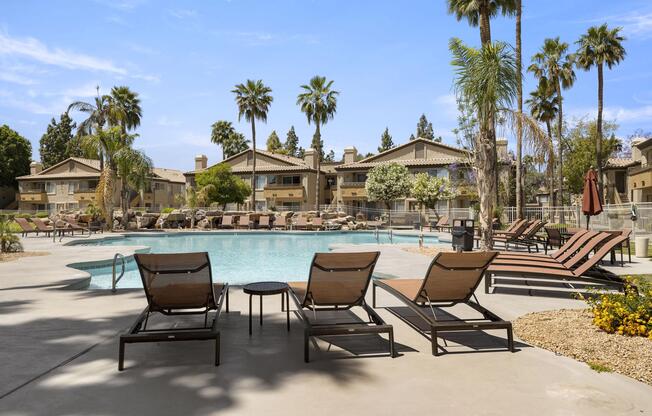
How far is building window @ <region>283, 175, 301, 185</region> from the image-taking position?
4728 cm

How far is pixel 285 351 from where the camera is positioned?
4164 mm

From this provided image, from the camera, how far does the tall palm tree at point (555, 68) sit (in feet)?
109

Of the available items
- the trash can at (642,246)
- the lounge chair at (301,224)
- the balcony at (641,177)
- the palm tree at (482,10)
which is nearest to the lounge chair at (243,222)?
the lounge chair at (301,224)

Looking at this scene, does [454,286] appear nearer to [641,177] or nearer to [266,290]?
[266,290]

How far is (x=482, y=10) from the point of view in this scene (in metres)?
14.3

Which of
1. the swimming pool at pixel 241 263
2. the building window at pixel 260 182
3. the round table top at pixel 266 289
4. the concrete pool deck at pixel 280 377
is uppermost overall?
the building window at pixel 260 182

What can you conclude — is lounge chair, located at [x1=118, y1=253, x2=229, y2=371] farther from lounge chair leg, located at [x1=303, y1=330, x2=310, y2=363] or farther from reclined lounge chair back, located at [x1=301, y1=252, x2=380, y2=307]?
reclined lounge chair back, located at [x1=301, y1=252, x2=380, y2=307]

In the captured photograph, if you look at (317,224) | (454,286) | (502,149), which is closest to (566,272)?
(454,286)

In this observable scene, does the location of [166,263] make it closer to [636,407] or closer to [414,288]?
[414,288]

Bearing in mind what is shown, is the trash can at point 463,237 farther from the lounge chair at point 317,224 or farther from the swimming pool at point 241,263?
the lounge chair at point 317,224

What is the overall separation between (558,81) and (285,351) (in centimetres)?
3728

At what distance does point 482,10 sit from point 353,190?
30943mm

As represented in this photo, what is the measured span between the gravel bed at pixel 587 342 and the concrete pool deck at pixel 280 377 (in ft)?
0.63

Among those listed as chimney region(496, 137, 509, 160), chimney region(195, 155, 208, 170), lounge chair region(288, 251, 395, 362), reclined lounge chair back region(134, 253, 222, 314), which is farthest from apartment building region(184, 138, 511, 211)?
reclined lounge chair back region(134, 253, 222, 314)
